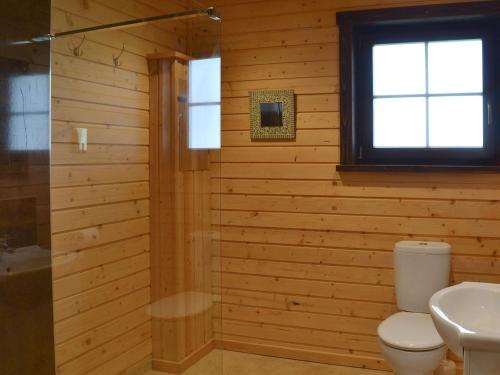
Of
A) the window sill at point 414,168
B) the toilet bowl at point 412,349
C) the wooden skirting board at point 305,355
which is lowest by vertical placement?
the wooden skirting board at point 305,355

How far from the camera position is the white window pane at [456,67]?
3.01 m

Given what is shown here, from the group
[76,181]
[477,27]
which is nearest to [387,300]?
[477,27]

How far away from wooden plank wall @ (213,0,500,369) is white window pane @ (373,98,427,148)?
0.25m

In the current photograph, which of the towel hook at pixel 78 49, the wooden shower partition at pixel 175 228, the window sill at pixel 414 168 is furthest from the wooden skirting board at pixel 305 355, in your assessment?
the towel hook at pixel 78 49

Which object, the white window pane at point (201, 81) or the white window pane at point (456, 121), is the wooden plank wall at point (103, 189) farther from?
the white window pane at point (456, 121)

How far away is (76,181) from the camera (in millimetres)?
2365

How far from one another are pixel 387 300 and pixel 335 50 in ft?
5.26

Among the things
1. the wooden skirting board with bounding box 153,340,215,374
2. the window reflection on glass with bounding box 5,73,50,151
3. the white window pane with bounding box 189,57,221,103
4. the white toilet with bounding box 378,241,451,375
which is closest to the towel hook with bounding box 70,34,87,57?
the window reflection on glass with bounding box 5,73,50,151

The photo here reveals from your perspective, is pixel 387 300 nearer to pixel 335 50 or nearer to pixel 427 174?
pixel 427 174

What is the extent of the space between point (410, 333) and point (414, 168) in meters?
1.00

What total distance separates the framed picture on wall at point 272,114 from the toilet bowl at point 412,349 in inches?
55.0

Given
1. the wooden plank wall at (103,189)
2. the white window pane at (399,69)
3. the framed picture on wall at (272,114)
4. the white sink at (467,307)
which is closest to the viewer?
the white sink at (467,307)

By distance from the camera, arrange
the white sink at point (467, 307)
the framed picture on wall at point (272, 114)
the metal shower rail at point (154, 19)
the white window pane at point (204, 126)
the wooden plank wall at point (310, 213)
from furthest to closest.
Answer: the framed picture on wall at point (272, 114), the wooden plank wall at point (310, 213), the white window pane at point (204, 126), the metal shower rail at point (154, 19), the white sink at point (467, 307)

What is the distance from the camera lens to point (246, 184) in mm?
3393
